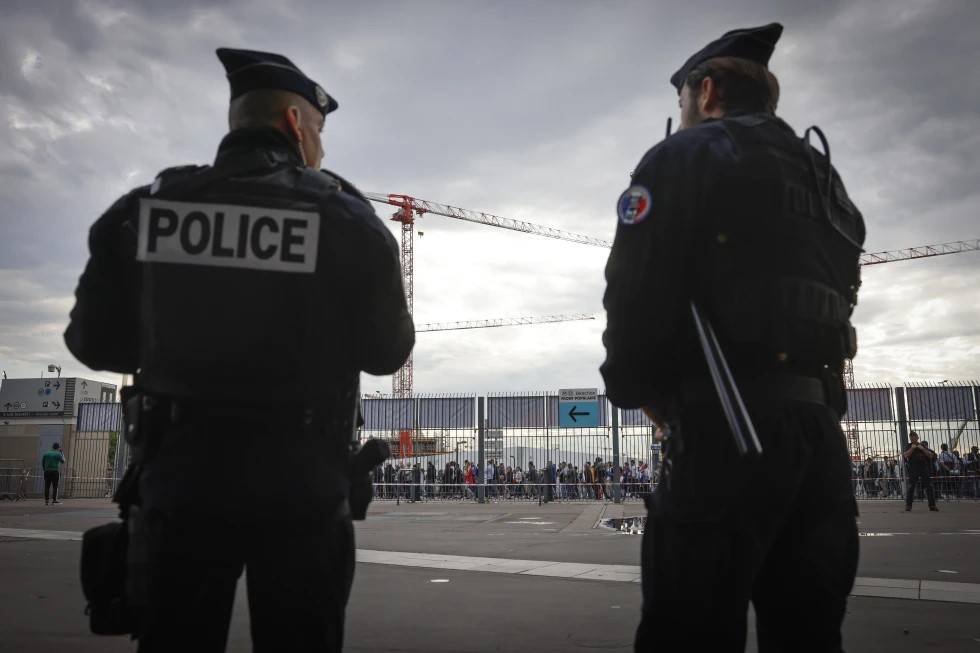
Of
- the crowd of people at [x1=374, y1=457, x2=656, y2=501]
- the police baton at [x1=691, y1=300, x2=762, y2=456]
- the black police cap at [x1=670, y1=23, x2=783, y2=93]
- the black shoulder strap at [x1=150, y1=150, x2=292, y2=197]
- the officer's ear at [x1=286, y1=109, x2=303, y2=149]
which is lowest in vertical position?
the crowd of people at [x1=374, y1=457, x2=656, y2=501]

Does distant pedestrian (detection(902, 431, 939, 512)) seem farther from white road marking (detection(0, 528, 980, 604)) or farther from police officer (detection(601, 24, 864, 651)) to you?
police officer (detection(601, 24, 864, 651))

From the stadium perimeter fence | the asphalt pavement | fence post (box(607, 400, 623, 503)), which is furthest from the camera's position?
the stadium perimeter fence

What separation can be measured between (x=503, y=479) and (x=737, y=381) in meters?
23.6

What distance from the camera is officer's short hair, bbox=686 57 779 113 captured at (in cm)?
217

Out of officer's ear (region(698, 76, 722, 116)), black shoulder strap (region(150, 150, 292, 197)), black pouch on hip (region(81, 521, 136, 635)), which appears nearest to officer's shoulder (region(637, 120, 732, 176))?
officer's ear (region(698, 76, 722, 116))

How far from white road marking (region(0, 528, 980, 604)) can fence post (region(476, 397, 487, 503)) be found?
14981 millimetres

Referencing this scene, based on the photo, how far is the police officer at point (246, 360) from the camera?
177cm

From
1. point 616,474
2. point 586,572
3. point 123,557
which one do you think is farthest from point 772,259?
point 616,474

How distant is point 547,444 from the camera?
83.8 feet

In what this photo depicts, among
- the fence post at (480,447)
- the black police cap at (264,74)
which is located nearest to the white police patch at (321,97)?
the black police cap at (264,74)

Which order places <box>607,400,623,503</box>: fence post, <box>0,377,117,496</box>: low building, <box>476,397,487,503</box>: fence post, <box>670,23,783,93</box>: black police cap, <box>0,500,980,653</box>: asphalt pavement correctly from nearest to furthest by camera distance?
<box>670,23,783,93</box>: black police cap < <box>0,500,980,653</box>: asphalt pavement < <box>607,400,623,503</box>: fence post < <box>476,397,487,503</box>: fence post < <box>0,377,117,496</box>: low building

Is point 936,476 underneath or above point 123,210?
underneath

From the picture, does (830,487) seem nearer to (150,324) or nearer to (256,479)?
(256,479)

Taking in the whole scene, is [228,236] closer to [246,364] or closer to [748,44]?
[246,364]
